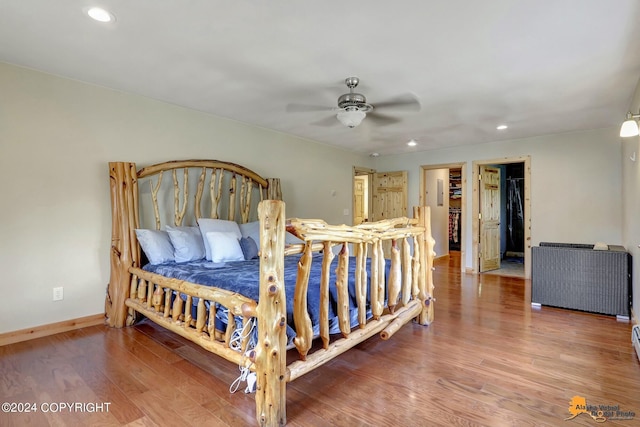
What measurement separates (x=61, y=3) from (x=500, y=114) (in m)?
4.38

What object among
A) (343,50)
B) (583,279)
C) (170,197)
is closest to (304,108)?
(343,50)

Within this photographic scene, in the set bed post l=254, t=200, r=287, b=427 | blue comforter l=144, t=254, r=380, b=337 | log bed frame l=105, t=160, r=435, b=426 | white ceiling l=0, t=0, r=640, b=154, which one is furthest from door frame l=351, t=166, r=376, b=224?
bed post l=254, t=200, r=287, b=427

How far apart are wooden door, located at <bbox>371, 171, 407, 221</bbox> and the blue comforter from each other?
400cm

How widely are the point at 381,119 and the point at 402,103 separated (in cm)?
63

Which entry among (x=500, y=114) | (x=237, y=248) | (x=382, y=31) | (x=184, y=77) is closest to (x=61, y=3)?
(x=184, y=77)

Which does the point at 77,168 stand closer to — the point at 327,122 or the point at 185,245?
the point at 185,245

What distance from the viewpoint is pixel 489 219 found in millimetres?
6207

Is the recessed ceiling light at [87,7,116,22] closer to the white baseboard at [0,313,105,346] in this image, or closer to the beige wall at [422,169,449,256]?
the white baseboard at [0,313,105,346]

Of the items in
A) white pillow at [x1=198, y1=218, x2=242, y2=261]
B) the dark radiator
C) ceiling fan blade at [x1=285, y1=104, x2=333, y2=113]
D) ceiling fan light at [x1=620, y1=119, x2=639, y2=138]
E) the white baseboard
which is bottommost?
the white baseboard

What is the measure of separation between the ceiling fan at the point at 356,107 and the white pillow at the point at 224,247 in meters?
1.70

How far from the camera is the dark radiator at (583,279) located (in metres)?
3.39

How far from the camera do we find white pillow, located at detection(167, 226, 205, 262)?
10.8 ft

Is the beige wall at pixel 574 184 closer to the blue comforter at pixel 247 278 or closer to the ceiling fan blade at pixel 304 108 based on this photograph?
the ceiling fan blade at pixel 304 108

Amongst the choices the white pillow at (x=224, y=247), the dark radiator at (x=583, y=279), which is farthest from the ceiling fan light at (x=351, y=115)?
the dark radiator at (x=583, y=279)
